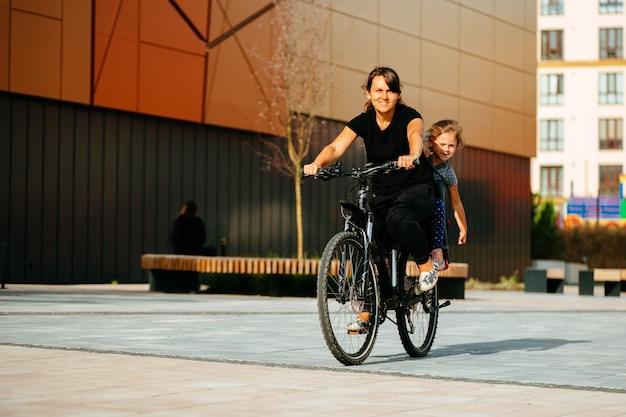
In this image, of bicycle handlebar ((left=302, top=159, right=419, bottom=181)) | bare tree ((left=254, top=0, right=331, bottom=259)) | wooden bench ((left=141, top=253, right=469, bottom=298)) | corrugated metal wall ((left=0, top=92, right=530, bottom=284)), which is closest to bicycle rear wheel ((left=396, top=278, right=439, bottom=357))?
bicycle handlebar ((left=302, top=159, right=419, bottom=181))

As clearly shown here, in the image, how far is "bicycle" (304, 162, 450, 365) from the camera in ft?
23.6

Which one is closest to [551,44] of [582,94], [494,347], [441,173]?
[582,94]

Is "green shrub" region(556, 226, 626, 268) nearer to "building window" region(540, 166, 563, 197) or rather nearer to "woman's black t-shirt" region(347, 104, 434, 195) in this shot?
"building window" region(540, 166, 563, 197)

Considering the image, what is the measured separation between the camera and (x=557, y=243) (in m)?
A: 47.1

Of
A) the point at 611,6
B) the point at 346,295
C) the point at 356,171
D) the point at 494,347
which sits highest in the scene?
the point at 611,6

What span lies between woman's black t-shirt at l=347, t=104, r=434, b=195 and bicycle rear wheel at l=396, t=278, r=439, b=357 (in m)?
0.79

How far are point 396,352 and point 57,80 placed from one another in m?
14.8

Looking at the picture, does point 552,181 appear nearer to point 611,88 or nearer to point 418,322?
point 611,88

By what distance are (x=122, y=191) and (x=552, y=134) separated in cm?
6085

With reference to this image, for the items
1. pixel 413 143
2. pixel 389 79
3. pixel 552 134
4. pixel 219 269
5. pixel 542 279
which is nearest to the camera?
pixel 413 143

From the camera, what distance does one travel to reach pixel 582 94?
7988cm

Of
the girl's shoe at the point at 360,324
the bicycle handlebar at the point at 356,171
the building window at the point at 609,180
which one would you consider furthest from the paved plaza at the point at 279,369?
the building window at the point at 609,180

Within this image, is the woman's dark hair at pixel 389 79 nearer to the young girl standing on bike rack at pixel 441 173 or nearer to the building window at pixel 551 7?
the young girl standing on bike rack at pixel 441 173

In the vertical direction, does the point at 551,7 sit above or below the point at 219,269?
above
